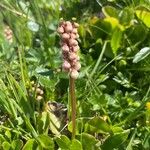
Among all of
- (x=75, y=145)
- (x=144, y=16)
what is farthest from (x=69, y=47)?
(x=144, y=16)

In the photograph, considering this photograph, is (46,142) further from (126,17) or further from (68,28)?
(126,17)

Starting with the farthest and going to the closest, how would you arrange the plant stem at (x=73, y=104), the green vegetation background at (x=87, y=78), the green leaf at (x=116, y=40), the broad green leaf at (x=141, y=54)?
the green leaf at (x=116, y=40) < the broad green leaf at (x=141, y=54) < the green vegetation background at (x=87, y=78) < the plant stem at (x=73, y=104)

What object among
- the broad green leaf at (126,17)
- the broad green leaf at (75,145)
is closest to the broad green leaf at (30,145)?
the broad green leaf at (75,145)

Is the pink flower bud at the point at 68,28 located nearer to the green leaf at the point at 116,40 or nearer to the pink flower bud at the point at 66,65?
the pink flower bud at the point at 66,65

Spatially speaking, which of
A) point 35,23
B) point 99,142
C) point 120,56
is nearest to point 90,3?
point 35,23

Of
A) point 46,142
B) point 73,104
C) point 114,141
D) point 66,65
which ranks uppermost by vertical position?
point 66,65

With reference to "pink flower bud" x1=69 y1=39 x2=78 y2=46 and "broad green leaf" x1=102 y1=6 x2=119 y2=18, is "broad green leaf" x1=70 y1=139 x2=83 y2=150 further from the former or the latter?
"broad green leaf" x1=102 y1=6 x2=119 y2=18

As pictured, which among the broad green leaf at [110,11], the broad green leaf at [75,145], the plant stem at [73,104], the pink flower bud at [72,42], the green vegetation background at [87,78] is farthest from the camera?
the broad green leaf at [110,11]

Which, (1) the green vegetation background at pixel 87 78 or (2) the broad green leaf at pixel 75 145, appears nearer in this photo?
(2) the broad green leaf at pixel 75 145
